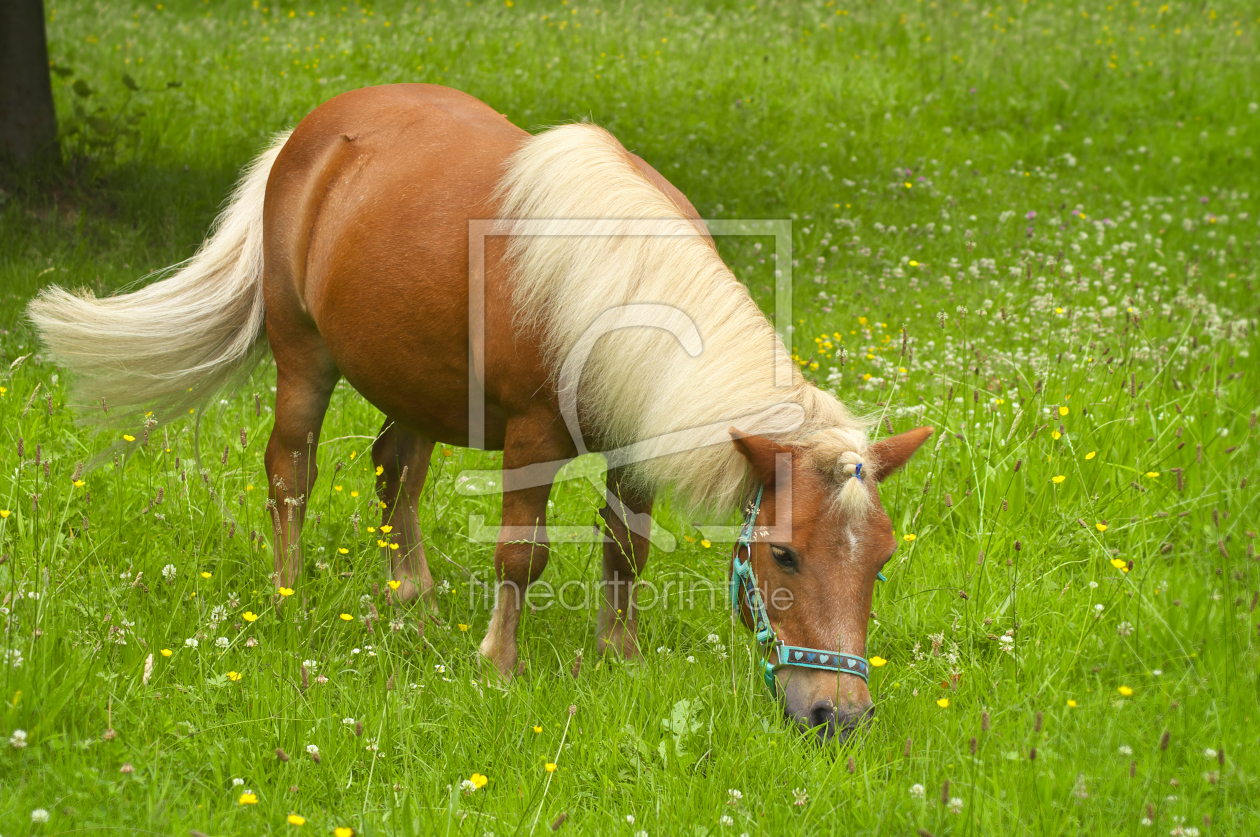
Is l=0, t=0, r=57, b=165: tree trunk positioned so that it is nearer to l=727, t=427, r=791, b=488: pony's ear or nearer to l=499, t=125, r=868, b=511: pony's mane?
l=499, t=125, r=868, b=511: pony's mane

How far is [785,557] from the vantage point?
8.89ft

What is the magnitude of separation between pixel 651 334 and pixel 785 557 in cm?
75

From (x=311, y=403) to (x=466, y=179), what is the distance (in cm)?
116

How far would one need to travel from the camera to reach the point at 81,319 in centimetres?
412

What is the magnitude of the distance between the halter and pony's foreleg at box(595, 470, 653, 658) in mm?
541

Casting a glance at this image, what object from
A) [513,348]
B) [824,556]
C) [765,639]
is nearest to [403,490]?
[513,348]

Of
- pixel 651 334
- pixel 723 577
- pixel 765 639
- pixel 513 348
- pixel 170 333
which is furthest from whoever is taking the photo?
pixel 170 333

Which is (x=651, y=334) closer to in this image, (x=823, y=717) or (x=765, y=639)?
(x=765, y=639)

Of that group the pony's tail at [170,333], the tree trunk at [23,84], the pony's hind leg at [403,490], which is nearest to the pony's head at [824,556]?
the pony's hind leg at [403,490]

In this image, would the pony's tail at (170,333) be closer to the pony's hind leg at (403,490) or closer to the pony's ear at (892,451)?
the pony's hind leg at (403,490)

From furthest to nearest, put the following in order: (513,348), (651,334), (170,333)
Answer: (170,333) < (513,348) < (651,334)

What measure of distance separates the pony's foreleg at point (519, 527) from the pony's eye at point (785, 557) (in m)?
0.87

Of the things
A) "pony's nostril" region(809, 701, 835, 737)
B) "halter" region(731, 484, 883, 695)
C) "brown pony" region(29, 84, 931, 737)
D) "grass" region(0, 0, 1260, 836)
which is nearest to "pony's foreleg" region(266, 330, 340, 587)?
"brown pony" region(29, 84, 931, 737)

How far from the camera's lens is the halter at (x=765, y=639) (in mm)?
2639
